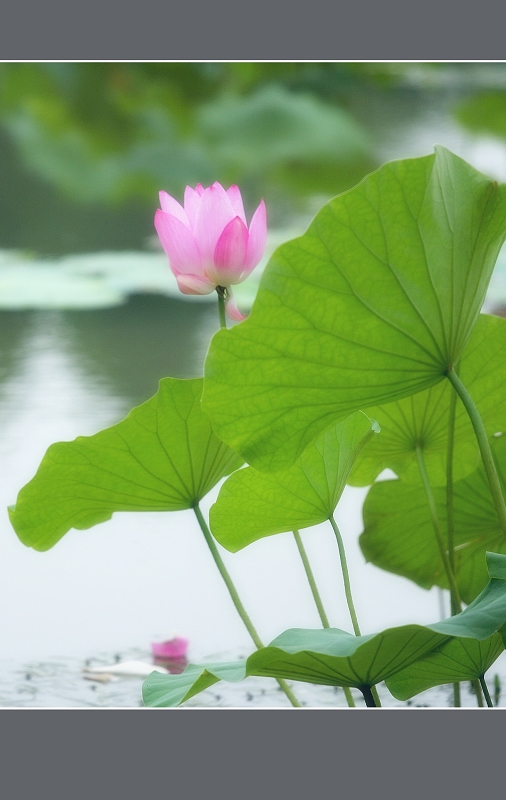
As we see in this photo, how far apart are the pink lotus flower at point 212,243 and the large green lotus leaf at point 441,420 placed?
0.14 meters

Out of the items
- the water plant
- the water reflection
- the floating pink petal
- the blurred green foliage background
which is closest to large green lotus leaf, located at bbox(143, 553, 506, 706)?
the water plant

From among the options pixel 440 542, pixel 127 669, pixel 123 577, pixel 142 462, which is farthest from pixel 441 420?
→ pixel 123 577

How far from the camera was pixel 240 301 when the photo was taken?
7.25ft

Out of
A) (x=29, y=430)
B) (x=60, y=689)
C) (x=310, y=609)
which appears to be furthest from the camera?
(x=29, y=430)

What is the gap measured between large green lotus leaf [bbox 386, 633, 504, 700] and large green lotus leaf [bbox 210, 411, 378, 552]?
9 cm

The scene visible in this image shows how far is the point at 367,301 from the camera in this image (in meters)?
0.35

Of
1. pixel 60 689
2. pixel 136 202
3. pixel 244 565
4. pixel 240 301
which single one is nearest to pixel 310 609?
pixel 244 565

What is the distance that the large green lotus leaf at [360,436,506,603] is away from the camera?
0.53m

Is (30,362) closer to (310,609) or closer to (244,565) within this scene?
(244,565)

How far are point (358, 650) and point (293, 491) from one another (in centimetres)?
13

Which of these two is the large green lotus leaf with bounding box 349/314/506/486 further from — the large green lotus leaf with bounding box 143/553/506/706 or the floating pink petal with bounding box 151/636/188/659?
the floating pink petal with bounding box 151/636/188/659

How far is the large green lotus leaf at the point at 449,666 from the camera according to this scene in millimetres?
349

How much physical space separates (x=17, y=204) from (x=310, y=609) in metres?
2.41

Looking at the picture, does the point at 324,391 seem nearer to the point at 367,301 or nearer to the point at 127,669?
the point at 367,301
